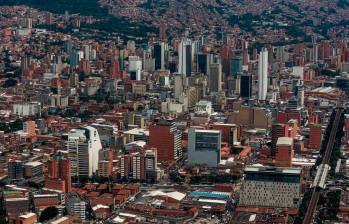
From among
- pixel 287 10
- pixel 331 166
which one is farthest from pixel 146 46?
pixel 331 166

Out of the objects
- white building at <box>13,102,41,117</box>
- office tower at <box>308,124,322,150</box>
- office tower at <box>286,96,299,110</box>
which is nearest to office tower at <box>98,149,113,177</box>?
office tower at <box>308,124,322,150</box>

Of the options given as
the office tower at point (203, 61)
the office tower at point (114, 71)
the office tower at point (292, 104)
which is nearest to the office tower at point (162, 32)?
the office tower at point (203, 61)

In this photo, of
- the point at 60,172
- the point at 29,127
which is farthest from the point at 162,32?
the point at 60,172

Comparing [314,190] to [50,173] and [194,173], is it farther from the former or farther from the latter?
[50,173]

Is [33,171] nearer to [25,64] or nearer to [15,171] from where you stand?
[15,171]

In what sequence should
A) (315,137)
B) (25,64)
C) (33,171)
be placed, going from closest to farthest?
1. (33,171)
2. (315,137)
3. (25,64)

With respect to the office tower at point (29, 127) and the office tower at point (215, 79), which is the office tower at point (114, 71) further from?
the office tower at point (29, 127)
